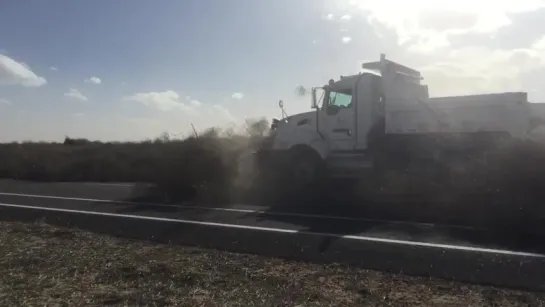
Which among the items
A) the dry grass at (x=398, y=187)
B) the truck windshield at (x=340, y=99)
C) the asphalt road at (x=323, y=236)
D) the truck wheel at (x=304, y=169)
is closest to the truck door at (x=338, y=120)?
the truck windshield at (x=340, y=99)

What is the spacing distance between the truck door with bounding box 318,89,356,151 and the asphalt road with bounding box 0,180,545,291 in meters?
3.44

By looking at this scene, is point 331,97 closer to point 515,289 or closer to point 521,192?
point 521,192

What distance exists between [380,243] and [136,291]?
4.17 metres

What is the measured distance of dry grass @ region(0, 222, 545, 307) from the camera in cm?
530

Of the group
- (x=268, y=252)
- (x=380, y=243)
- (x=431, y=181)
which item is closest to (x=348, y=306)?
(x=268, y=252)

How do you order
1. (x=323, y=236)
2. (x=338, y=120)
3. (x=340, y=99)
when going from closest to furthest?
(x=323, y=236) < (x=338, y=120) < (x=340, y=99)

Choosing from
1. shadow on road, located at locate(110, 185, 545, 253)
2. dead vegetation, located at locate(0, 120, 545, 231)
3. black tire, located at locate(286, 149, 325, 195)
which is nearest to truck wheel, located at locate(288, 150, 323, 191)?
black tire, located at locate(286, 149, 325, 195)

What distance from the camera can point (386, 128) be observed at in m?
14.7

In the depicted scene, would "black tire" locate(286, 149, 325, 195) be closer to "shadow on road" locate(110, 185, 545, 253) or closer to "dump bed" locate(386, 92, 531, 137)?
"shadow on road" locate(110, 185, 545, 253)

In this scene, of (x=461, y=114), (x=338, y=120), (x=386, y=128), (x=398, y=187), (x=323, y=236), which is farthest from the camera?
(x=338, y=120)

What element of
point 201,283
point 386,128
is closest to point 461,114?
point 386,128

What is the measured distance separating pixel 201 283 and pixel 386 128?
390 inches

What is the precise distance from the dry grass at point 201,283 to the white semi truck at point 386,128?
7.84 m

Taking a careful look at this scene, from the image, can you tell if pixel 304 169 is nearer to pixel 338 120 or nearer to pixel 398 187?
pixel 338 120
